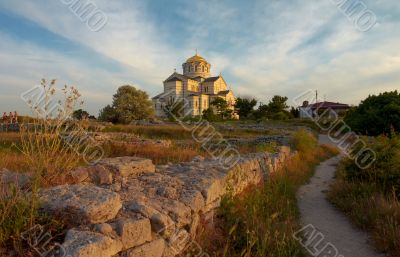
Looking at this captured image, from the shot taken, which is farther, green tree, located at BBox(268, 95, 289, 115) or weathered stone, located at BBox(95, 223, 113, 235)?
green tree, located at BBox(268, 95, 289, 115)

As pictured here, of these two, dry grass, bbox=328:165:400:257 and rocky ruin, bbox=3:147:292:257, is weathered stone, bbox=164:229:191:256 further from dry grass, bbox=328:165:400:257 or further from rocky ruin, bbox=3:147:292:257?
dry grass, bbox=328:165:400:257

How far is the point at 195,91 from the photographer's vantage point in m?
63.9

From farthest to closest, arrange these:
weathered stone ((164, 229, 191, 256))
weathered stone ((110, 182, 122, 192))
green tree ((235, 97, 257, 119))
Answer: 1. green tree ((235, 97, 257, 119))
2. weathered stone ((110, 182, 122, 192))
3. weathered stone ((164, 229, 191, 256))

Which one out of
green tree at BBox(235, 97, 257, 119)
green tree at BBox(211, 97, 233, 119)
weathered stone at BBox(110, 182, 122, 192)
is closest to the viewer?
weathered stone at BBox(110, 182, 122, 192)

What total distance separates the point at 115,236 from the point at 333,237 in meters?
3.70

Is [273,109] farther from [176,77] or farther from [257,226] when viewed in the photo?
[257,226]

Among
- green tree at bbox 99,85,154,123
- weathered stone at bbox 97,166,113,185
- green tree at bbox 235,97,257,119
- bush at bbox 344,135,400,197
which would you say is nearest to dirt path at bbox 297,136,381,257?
bush at bbox 344,135,400,197

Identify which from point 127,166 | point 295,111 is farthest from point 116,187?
point 295,111

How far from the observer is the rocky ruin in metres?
2.49

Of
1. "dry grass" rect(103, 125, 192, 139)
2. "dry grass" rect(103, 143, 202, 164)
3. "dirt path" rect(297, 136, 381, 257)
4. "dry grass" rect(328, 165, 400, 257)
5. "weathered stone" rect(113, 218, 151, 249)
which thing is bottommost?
"dirt path" rect(297, 136, 381, 257)

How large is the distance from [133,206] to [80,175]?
0.97 m

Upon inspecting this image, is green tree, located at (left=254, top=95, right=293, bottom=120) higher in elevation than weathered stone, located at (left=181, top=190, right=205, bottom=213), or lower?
higher

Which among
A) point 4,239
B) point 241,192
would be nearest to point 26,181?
point 4,239

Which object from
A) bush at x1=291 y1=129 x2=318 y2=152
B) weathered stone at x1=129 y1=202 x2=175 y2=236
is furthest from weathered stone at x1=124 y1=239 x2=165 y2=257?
bush at x1=291 y1=129 x2=318 y2=152
